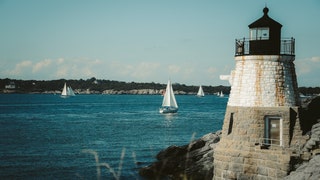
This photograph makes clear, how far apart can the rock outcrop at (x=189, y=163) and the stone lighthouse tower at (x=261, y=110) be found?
4747 mm

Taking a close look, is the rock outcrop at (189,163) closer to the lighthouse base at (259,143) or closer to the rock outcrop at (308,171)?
the lighthouse base at (259,143)

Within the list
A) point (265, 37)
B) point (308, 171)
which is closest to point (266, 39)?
point (265, 37)

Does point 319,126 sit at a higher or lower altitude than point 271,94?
lower

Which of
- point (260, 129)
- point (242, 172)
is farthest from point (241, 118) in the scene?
point (242, 172)

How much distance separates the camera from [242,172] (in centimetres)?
1547

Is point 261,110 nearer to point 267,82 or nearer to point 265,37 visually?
point 267,82

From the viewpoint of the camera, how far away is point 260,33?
16.1 meters

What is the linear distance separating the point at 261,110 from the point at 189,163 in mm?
8518

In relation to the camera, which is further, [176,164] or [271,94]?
[176,164]

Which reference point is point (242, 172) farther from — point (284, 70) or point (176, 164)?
point (176, 164)

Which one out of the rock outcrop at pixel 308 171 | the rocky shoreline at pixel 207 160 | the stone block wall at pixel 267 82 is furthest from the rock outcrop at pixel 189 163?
the rock outcrop at pixel 308 171

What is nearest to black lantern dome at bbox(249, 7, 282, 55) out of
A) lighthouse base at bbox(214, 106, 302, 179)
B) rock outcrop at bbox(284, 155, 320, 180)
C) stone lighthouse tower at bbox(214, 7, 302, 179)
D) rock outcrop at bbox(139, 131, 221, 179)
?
stone lighthouse tower at bbox(214, 7, 302, 179)

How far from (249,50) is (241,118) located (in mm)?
2749

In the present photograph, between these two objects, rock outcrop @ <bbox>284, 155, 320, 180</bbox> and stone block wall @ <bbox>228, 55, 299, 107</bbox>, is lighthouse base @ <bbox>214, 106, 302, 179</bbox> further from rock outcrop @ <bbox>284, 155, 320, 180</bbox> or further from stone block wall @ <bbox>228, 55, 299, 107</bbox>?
rock outcrop @ <bbox>284, 155, 320, 180</bbox>
